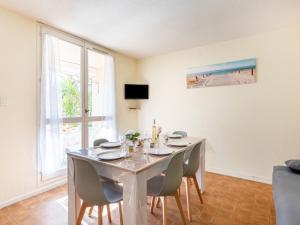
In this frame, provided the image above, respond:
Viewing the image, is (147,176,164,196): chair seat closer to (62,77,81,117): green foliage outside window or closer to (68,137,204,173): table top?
(68,137,204,173): table top

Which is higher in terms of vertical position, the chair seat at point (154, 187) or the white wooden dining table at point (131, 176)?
the white wooden dining table at point (131, 176)

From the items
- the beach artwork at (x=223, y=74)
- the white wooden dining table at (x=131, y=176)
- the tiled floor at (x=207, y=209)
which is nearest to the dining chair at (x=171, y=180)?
the white wooden dining table at (x=131, y=176)

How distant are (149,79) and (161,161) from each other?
302cm

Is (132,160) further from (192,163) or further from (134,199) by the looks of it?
(192,163)

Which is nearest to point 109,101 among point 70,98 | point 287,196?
point 70,98

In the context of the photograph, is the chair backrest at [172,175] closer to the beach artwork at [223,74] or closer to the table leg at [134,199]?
the table leg at [134,199]

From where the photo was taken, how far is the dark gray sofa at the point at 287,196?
1.22 metres

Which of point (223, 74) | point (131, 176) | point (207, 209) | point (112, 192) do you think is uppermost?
point (223, 74)

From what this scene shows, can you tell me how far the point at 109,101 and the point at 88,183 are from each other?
8.18 ft

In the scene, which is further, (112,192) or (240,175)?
(240,175)

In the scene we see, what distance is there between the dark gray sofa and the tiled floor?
51 cm

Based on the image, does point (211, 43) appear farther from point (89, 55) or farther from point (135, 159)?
point (135, 159)

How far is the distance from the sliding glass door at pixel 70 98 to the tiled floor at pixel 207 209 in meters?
0.50

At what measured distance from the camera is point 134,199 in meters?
1.34
